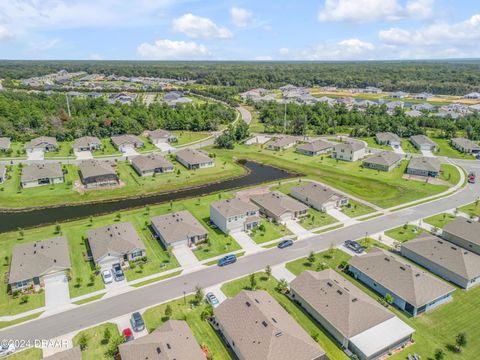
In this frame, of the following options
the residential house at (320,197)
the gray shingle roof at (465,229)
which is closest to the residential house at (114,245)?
the residential house at (320,197)

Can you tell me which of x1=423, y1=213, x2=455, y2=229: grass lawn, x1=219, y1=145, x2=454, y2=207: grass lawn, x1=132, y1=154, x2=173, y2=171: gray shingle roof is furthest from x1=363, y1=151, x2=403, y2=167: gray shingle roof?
x1=132, y1=154, x2=173, y2=171: gray shingle roof

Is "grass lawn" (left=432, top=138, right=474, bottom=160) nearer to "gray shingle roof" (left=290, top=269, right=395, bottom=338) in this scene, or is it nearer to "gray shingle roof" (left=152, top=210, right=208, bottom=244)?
"gray shingle roof" (left=290, top=269, right=395, bottom=338)

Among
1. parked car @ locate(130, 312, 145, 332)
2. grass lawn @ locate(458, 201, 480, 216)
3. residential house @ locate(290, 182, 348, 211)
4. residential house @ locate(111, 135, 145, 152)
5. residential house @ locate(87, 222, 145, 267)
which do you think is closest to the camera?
parked car @ locate(130, 312, 145, 332)

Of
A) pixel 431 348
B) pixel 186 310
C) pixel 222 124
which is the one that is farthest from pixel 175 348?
pixel 222 124

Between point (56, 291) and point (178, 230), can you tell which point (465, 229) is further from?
point (56, 291)

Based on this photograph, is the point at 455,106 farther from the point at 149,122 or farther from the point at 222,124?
the point at 149,122

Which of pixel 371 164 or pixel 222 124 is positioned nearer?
pixel 371 164
